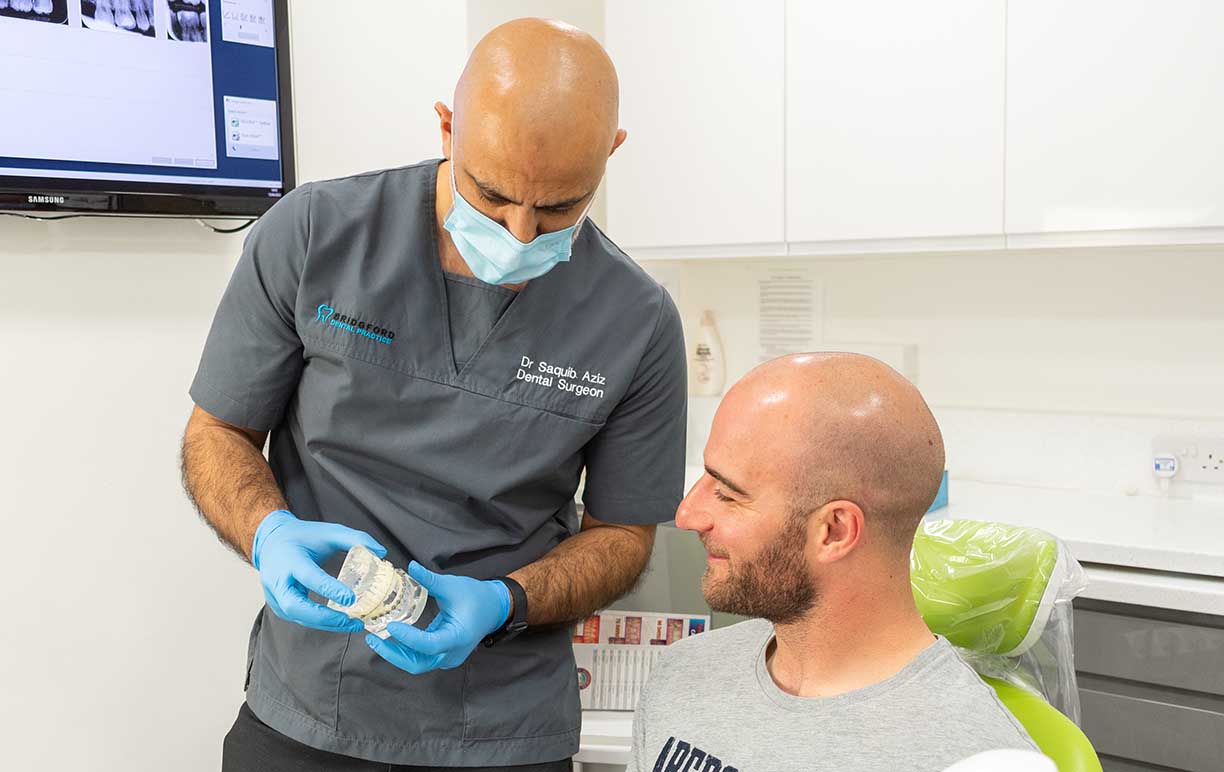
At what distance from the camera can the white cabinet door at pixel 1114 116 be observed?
7.38 feet

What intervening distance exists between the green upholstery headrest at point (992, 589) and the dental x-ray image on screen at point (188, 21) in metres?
1.54

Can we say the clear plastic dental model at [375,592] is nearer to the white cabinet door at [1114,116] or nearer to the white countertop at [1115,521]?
the white countertop at [1115,521]

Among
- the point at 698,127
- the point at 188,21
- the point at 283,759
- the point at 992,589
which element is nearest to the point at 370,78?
the point at 188,21

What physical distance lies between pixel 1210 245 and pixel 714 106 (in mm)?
1229

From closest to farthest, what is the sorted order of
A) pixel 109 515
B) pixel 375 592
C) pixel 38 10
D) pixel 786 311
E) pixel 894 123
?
pixel 375 592 → pixel 38 10 → pixel 109 515 → pixel 894 123 → pixel 786 311

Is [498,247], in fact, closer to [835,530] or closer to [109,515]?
[835,530]

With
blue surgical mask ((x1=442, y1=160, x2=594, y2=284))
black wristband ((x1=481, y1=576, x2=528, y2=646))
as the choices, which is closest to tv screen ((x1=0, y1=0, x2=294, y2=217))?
blue surgical mask ((x1=442, y1=160, x2=594, y2=284))

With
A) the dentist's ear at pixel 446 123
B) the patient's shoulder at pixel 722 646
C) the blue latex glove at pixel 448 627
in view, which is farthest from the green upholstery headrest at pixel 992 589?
the dentist's ear at pixel 446 123

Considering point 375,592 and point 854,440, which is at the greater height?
point 854,440

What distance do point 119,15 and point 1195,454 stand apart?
8.20 ft

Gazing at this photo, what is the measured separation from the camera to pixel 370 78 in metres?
2.43

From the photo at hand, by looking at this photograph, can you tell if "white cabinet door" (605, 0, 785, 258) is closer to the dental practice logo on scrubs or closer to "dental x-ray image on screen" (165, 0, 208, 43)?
"dental x-ray image on screen" (165, 0, 208, 43)

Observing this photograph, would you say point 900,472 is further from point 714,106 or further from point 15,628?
point 714,106

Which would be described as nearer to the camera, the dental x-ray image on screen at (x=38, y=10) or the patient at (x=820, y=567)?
the patient at (x=820, y=567)
